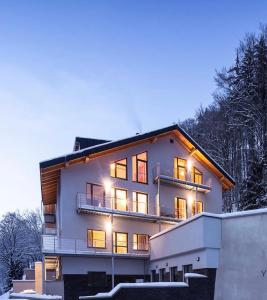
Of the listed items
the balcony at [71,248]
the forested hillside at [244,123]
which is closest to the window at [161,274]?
the balcony at [71,248]

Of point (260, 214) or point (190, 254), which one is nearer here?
point (260, 214)

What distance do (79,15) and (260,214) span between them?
20877mm

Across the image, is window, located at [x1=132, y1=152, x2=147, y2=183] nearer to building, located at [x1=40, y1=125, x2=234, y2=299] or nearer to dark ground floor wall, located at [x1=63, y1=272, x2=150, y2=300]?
building, located at [x1=40, y1=125, x2=234, y2=299]

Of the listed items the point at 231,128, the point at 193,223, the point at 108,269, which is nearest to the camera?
the point at 193,223

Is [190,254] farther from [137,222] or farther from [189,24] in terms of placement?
[189,24]

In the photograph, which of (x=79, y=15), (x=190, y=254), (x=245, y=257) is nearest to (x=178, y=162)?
(x=79, y=15)

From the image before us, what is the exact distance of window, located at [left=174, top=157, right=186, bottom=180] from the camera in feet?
113

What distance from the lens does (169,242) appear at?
24078 mm

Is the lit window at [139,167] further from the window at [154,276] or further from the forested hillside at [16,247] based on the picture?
the forested hillside at [16,247]

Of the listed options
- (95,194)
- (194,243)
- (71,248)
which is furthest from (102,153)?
(194,243)

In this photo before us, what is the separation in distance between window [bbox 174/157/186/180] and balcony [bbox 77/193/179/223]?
3077 mm

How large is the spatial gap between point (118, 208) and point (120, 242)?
2.28 metres

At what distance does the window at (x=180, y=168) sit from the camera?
113 feet

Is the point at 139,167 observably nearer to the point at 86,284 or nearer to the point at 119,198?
the point at 119,198
